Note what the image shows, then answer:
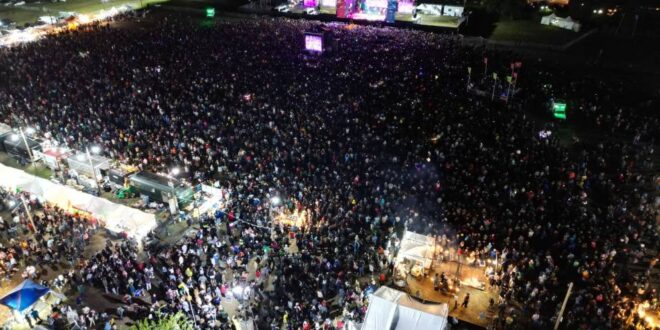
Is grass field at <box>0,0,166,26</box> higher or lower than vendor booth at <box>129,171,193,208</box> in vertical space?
higher

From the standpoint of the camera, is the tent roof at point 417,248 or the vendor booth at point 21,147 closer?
the tent roof at point 417,248

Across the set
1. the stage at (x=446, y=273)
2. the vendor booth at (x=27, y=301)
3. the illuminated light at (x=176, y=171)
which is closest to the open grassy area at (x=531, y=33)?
the stage at (x=446, y=273)

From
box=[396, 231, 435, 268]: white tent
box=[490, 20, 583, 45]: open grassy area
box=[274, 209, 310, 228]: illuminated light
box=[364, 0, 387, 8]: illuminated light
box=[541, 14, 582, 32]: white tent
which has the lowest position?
box=[274, 209, 310, 228]: illuminated light

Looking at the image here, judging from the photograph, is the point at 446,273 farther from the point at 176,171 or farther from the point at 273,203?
the point at 176,171

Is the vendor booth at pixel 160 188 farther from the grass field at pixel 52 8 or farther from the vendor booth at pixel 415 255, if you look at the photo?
the grass field at pixel 52 8

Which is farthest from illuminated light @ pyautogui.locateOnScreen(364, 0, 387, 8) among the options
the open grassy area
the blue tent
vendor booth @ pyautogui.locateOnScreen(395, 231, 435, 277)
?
the blue tent

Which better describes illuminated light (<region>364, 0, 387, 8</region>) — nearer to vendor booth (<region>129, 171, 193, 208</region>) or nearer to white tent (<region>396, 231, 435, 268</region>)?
vendor booth (<region>129, 171, 193, 208</region>)
